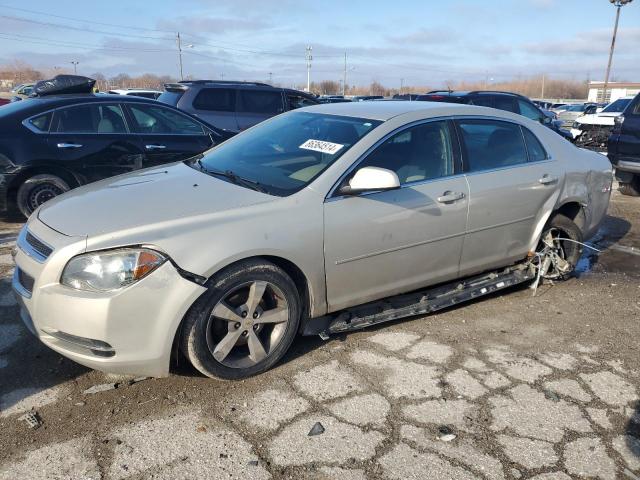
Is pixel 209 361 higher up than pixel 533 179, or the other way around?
pixel 533 179

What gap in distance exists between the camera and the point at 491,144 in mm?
4363

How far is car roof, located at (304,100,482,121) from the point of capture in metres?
4.01

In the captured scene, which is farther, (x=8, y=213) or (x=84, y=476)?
(x=8, y=213)

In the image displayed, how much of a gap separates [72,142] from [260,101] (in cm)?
464

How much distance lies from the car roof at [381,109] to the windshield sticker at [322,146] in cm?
40

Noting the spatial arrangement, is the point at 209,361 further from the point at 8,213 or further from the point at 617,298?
the point at 8,213

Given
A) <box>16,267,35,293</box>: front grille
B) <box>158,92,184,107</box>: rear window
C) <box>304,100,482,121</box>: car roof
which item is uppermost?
<box>304,100,482,121</box>: car roof

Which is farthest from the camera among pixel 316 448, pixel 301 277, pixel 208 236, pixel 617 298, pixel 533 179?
pixel 617 298

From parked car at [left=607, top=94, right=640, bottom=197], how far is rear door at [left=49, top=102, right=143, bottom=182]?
7.16 metres

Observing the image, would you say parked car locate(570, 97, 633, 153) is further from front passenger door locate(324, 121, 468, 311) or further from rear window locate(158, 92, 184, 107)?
front passenger door locate(324, 121, 468, 311)

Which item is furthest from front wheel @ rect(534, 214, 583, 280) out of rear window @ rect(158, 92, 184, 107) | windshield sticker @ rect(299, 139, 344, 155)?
rear window @ rect(158, 92, 184, 107)

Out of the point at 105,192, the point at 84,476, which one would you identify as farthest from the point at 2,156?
the point at 84,476

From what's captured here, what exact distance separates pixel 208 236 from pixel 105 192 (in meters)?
0.97

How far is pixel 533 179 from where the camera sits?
447cm
